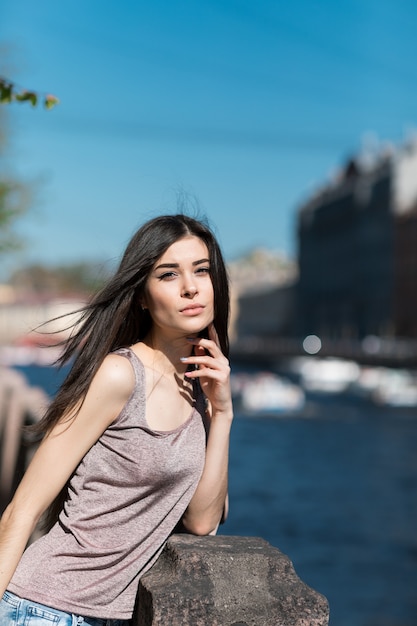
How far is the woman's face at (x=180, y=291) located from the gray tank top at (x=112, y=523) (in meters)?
0.15

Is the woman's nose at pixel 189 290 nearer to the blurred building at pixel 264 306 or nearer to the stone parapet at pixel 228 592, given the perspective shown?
the stone parapet at pixel 228 592

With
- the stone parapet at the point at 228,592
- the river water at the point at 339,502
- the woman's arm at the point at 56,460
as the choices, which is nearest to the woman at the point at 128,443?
the woman's arm at the point at 56,460

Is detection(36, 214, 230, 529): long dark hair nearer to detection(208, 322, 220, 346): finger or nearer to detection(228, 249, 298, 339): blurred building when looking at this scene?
detection(208, 322, 220, 346): finger

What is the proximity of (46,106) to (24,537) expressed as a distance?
2361 mm

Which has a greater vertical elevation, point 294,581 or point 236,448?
point 294,581

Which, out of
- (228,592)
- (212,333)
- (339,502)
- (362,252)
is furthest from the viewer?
(362,252)

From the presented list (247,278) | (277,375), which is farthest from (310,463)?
(247,278)

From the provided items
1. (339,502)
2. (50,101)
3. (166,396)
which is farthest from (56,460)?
(339,502)

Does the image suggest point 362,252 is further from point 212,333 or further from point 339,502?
point 212,333

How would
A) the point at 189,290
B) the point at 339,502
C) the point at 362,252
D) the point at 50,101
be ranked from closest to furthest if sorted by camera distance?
the point at 189,290
the point at 50,101
the point at 339,502
the point at 362,252

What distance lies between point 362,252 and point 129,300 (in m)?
80.5

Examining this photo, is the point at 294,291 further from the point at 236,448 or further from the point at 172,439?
the point at 172,439

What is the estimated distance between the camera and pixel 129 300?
7.57 feet

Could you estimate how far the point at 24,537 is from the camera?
207cm
